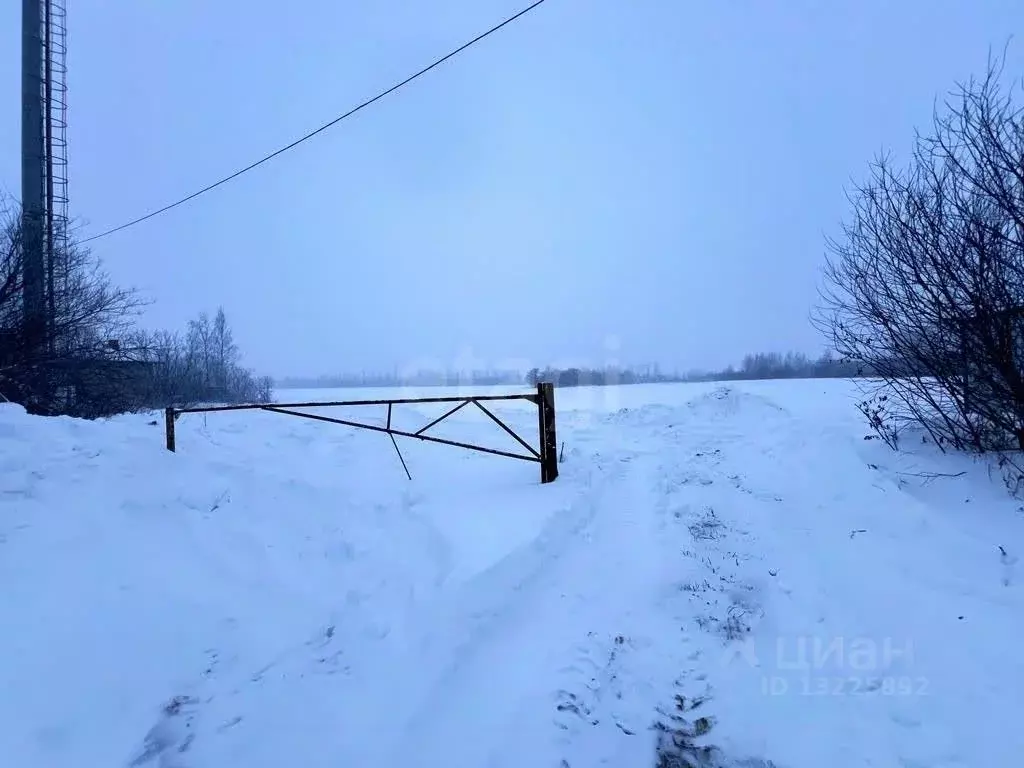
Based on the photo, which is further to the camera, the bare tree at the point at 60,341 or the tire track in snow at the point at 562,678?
the bare tree at the point at 60,341

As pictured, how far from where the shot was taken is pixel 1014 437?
5.21 meters

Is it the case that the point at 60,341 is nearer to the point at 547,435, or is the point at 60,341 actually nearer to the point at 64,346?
the point at 64,346

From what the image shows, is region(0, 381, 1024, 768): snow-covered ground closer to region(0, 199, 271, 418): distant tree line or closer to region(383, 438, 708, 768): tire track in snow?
region(383, 438, 708, 768): tire track in snow

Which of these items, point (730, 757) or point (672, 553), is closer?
point (730, 757)

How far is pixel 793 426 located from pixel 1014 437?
3.98 meters

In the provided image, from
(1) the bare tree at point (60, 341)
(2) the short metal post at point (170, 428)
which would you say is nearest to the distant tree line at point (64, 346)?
(1) the bare tree at point (60, 341)

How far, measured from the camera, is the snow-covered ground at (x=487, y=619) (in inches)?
95.8

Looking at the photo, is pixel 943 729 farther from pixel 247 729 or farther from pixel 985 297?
pixel 985 297

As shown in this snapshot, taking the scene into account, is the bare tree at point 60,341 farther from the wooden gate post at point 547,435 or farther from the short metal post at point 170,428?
the wooden gate post at point 547,435

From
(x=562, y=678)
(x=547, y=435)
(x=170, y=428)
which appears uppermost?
(x=170, y=428)

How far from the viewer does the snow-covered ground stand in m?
2.43

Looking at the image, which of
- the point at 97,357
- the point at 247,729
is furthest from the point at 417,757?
the point at 97,357

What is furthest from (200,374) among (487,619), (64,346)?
(487,619)

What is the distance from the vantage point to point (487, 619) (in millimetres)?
3557
